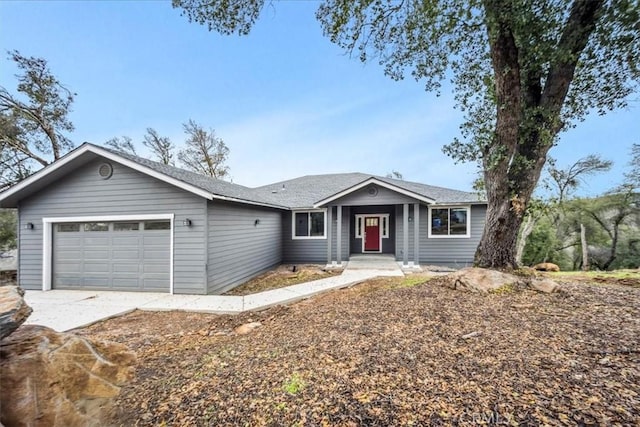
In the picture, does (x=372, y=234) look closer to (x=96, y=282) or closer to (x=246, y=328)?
(x=246, y=328)

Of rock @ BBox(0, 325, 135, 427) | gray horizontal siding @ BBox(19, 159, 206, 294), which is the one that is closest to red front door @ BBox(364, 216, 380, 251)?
gray horizontal siding @ BBox(19, 159, 206, 294)

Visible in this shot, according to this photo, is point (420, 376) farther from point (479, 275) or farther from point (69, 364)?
point (479, 275)

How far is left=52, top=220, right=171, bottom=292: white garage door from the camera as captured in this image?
24.2 feet

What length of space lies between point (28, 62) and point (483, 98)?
21.3m

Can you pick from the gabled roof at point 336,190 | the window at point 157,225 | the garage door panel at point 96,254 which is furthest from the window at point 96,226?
the gabled roof at point 336,190

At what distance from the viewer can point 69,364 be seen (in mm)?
2270

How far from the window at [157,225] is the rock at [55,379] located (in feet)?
17.1

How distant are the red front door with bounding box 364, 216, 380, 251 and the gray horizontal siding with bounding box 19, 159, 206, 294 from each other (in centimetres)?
821

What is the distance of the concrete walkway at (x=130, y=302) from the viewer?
5.44m

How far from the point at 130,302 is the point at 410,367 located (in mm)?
6658

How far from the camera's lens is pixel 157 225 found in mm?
7461

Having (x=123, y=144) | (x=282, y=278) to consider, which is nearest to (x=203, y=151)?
Result: (x=123, y=144)

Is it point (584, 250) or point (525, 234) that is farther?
point (584, 250)

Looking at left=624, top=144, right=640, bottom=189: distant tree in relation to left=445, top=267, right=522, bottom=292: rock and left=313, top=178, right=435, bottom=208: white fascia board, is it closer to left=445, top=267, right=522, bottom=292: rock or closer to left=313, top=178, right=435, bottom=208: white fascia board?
left=313, top=178, right=435, bottom=208: white fascia board
